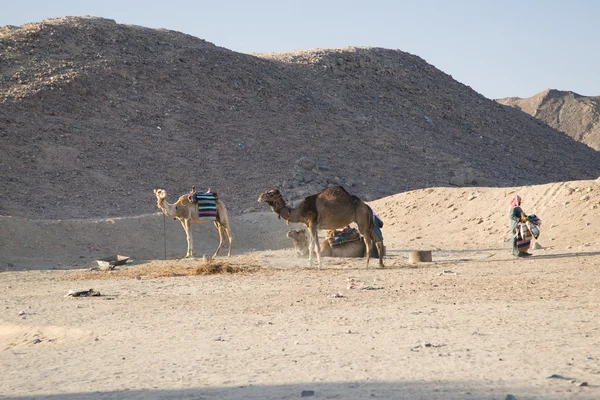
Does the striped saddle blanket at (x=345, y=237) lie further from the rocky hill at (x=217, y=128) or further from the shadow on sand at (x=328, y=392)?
the rocky hill at (x=217, y=128)

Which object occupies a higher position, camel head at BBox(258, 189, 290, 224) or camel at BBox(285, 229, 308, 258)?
camel head at BBox(258, 189, 290, 224)

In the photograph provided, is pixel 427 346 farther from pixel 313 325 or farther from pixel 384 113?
pixel 384 113

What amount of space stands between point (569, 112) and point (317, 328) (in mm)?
103543

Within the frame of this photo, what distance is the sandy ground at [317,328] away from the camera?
7.68m

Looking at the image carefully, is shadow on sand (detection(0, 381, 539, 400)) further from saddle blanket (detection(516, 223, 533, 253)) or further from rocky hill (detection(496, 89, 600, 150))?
rocky hill (detection(496, 89, 600, 150))

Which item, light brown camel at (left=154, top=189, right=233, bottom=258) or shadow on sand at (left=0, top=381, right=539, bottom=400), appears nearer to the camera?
shadow on sand at (left=0, top=381, right=539, bottom=400)

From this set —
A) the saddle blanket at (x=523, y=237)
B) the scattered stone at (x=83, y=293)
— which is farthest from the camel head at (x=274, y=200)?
the saddle blanket at (x=523, y=237)

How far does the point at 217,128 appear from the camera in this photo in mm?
48438

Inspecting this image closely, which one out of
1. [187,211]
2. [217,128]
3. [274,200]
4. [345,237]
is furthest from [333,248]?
[217,128]

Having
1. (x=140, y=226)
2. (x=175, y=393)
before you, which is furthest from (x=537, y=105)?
(x=175, y=393)

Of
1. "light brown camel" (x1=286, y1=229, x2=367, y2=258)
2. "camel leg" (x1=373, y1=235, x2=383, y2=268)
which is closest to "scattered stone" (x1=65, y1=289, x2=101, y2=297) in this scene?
"camel leg" (x1=373, y1=235, x2=383, y2=268)

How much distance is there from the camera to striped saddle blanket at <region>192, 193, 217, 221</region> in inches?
893

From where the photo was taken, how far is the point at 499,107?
70.7m

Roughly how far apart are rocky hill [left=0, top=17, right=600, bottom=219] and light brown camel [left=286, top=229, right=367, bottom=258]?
1585cm
